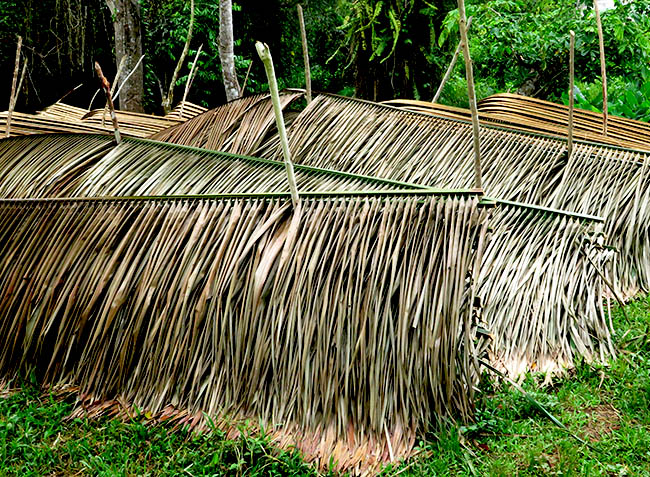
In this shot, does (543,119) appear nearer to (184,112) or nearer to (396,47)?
→ (184,112)

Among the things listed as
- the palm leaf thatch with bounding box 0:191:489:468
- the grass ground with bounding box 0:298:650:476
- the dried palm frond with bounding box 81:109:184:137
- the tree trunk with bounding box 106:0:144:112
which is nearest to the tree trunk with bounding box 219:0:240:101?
the dried palm frond with bounding box 81:109:184:137

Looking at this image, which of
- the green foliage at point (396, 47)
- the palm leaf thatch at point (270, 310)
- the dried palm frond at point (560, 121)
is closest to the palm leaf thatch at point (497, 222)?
the palm leaf thatch at point (270, 310)

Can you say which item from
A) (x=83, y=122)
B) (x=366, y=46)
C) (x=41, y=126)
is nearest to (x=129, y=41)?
(x=366, y=46)

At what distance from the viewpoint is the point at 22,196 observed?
2.97 m

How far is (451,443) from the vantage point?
1.94 metres

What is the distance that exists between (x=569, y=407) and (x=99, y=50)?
28.5 ft

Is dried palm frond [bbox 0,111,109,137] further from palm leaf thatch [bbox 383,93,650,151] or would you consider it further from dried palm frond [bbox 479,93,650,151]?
dried palm frond [bbox 479,93,650,151]

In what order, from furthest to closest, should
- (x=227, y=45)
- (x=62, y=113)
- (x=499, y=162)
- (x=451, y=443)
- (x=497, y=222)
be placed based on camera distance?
(x=227, y=45) < (x=62, y=113) < (x=499, y=162) < (x=497, y=222) < (x=451, y=443)

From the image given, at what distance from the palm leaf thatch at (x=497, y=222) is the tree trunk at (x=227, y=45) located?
8.92 ft

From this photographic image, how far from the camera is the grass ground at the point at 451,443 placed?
6.20 feet

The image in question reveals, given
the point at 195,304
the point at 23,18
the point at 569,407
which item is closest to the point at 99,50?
the point at 23,18

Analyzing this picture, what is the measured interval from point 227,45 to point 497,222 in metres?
3.73

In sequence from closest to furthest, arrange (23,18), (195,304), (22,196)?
(195,304), (22,196), (23,18)

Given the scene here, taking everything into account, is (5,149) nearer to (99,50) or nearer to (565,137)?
(565,137)
